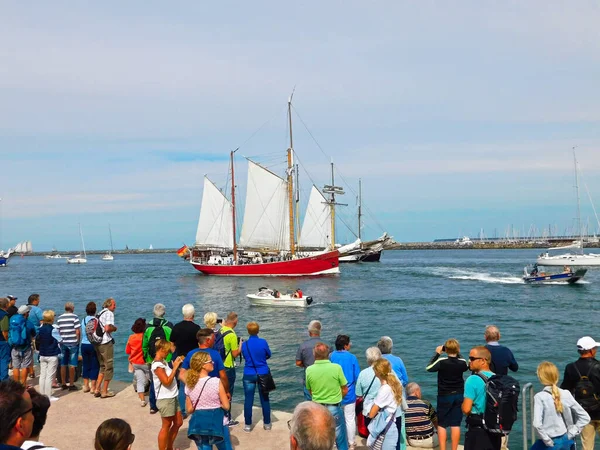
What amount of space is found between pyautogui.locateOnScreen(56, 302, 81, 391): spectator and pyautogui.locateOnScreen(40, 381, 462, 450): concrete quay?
303 millimetres

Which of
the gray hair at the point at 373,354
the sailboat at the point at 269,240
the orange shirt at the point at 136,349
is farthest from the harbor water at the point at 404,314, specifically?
the sailboat at the point at 269,240

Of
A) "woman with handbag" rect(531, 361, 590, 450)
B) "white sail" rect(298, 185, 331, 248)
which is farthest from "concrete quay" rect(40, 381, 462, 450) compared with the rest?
"white sail" rect(298, 185, 331, 248)

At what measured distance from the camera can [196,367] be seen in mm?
5441

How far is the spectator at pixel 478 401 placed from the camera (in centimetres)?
532

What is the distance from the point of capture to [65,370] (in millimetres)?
9641

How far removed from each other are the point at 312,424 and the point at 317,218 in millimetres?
83776

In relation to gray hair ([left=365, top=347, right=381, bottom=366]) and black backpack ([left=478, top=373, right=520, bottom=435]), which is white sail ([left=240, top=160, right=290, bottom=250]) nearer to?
gray hair ([left=365, top=347, right=381, bottom=366])

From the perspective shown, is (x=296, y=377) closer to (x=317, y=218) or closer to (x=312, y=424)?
(x=312, y=424)

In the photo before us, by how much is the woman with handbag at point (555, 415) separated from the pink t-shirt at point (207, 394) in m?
3.34

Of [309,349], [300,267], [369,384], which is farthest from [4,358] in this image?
[300,267]

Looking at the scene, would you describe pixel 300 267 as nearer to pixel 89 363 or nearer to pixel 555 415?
pixel 89 363

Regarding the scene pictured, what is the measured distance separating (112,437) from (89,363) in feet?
22.3

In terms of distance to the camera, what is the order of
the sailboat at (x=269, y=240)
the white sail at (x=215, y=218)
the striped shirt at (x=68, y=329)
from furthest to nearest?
1. the white sail at (x=215, y=218)
2. the sailboat at (x=269, y=240)
3. the striped shirt at (x=68, y=329)

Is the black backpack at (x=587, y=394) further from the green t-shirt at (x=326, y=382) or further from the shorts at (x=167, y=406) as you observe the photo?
the shorts at (x=167, y=406)
